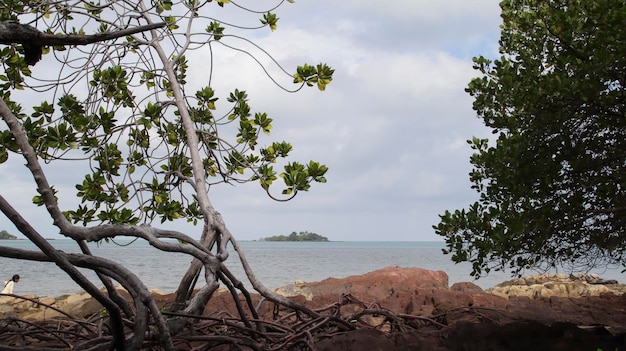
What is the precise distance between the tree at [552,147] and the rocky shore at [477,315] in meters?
0.73

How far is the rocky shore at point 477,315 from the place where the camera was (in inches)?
188

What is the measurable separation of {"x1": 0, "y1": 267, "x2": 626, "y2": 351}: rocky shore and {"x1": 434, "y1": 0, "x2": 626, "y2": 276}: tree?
0.73 meters

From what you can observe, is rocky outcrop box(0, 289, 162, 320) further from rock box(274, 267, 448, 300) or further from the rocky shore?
rock box(274, 267, 448, 300)

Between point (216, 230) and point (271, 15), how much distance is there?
11.0 ft

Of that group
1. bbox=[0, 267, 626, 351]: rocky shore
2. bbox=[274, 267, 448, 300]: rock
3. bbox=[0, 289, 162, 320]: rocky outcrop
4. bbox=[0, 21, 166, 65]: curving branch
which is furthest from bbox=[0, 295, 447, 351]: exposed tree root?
bbox=[274, 267, 448, 300]: rock

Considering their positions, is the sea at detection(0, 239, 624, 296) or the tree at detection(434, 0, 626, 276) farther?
the sea at detection(0, 239, 624, 296)

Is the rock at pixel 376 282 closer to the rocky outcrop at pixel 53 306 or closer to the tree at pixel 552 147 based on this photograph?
the rocky outcrop at pixel 53 306

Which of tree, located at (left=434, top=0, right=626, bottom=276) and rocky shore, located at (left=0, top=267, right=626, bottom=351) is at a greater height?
tree, located at (left=434, top=0, right=626, bottom=276)

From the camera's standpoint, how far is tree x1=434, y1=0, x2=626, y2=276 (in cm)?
615

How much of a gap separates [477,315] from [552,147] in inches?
85.3

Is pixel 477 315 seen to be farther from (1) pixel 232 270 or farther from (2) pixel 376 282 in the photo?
(1) pixel 232 270

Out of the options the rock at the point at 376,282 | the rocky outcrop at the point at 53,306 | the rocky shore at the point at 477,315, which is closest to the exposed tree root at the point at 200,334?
the rocky shore at the point at 477,315

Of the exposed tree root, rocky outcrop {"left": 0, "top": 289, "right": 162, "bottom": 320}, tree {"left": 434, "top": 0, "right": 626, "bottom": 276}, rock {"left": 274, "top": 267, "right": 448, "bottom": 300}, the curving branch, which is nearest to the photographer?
the curving branch

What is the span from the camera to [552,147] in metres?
6.99
